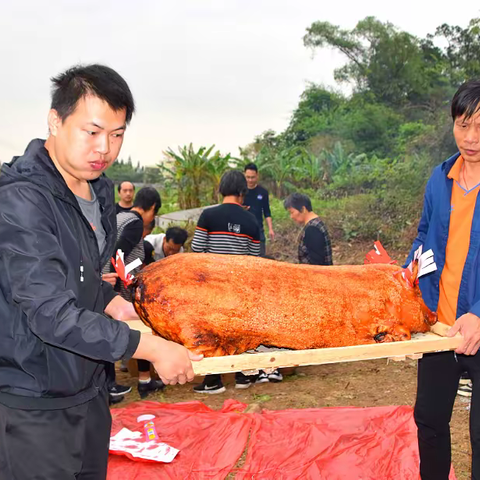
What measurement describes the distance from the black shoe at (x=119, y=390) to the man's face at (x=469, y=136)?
363cm

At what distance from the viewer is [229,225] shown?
462 cm

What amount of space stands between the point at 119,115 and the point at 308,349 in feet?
4.04

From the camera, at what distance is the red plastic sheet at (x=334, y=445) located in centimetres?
312

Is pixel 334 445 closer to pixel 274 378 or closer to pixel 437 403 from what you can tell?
pixel 437 403

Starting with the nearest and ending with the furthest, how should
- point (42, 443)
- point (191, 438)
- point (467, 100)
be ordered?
point (42, 443)
point (467, 100)
point (191, 438)

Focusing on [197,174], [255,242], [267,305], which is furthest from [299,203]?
[197,174]

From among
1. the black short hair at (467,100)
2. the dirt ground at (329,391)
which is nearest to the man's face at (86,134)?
the black short hair at (467,100)

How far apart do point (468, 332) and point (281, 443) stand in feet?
5.85

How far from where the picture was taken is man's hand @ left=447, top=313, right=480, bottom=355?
2156 mm

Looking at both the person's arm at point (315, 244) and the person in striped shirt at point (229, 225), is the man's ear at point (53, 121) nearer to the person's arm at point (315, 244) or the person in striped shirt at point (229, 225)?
the person in striped shirt at point (229, 225)

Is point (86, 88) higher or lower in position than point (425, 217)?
higher

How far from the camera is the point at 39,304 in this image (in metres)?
1.52

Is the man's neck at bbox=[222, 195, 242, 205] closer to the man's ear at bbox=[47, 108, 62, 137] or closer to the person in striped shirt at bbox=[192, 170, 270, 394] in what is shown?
the person in striped shirt at bbox=[192, 170, 270, 394]

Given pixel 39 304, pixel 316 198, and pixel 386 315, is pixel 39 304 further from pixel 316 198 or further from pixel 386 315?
pixel 316 198
